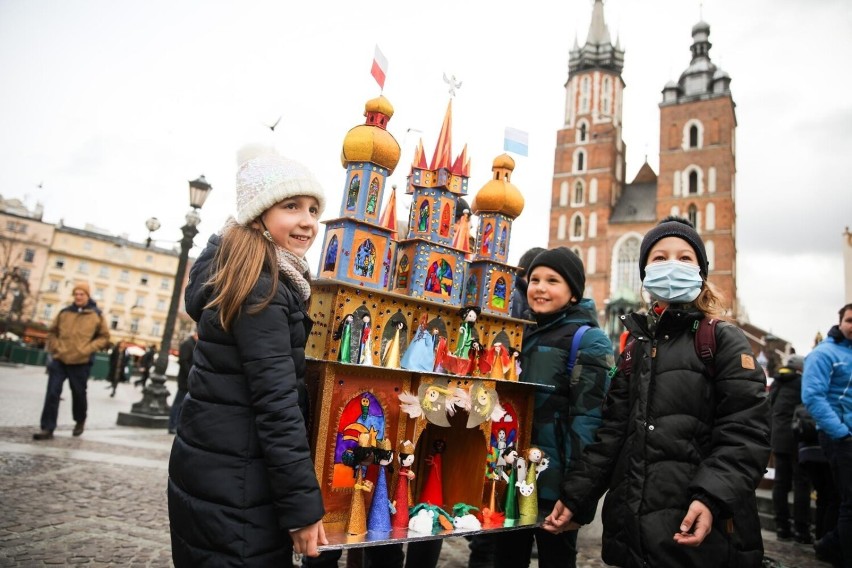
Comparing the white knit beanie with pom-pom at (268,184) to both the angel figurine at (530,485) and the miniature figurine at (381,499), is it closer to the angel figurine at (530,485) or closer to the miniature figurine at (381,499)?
the miniature figurine at (381,499)

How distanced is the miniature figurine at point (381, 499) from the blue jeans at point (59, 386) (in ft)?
19.6

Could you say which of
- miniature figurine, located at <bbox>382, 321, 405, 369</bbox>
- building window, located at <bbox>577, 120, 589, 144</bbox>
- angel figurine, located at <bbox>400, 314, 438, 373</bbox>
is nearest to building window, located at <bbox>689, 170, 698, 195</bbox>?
building window, located at <bbox>577, 120, 589, 144</bbox>

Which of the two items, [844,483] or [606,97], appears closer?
[844,483]

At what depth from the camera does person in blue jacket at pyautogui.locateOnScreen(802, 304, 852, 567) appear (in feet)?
12.8

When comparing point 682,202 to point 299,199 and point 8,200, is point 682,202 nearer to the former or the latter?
point 299,199

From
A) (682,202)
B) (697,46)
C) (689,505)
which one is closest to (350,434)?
(689,505)

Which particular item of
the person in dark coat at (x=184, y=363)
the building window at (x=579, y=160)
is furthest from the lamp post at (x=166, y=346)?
the building window at (x=579, y=160)

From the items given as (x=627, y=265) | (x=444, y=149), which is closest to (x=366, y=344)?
(x=444, y=149)

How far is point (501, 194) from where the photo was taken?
3.51m

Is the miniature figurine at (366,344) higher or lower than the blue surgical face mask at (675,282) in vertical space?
lower

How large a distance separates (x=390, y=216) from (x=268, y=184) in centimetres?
123

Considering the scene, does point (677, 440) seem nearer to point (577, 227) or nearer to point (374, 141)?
point (374, 141)

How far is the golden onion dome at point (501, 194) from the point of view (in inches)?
138

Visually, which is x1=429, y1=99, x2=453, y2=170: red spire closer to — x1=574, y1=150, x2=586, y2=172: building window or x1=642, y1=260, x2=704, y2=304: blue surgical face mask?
x1=642, y1=260, x2=704, y2=304: blue surgical face mask
